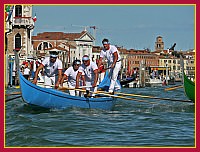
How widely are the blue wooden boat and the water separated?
120 millimetres

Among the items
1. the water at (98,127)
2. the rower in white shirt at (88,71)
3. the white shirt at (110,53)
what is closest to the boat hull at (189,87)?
the water at (98,127)

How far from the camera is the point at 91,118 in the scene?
930 centimetres

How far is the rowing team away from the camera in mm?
10297

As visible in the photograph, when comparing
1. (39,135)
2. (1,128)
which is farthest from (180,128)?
(1,128)

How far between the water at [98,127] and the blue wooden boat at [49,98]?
0.12 m

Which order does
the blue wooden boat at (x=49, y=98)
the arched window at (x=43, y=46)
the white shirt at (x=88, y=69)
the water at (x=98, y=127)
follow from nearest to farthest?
1. the water at (x=98, y=127)
2. the blue wooden boat at (x=49, y=98)
3. the white shirt at (x=88, y=69)
4. the arched window at (x=43, y=46)

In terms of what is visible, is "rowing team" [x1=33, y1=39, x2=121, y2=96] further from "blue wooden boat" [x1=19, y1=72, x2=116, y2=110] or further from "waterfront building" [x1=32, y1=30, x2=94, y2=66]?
"waterfront building" [x1=32, y1=30, x2=94, y2=66]

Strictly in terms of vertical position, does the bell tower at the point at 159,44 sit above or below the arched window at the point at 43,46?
above

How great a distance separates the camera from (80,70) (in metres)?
10.3

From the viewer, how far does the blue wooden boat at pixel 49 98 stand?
9793mm

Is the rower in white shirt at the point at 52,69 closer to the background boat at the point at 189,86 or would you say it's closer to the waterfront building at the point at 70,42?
the background boat at the point at 189,86

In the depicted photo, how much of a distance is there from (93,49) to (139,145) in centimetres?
6577

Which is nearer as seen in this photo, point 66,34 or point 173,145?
point 173,145

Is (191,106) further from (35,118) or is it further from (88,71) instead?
(35,118)
